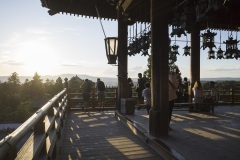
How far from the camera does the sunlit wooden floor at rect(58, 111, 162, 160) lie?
5133mm

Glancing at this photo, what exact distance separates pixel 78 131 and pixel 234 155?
15.1 ft

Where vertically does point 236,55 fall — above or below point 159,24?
below

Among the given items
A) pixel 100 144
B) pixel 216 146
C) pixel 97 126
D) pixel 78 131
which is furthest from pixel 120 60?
pixel 216 146

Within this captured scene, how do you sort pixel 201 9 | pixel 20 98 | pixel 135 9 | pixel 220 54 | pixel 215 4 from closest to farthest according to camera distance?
pixel 215 4 < pixel 201 9 < pixel 135 9 < pixel 220 54 < pixel 20 98

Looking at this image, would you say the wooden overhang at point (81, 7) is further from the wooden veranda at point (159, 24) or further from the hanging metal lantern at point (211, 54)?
the hanging metal lantern at point (211, 54)

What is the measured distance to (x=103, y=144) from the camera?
6043mm

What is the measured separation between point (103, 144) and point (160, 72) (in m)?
2.29

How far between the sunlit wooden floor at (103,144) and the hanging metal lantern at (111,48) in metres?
2.40

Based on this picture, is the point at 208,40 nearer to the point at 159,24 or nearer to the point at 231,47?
the point at 159,24

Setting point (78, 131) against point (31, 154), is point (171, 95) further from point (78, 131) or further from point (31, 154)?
point (31, 154)

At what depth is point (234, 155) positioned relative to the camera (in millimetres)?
4664

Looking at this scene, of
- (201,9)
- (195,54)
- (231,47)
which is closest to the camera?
(201,9)

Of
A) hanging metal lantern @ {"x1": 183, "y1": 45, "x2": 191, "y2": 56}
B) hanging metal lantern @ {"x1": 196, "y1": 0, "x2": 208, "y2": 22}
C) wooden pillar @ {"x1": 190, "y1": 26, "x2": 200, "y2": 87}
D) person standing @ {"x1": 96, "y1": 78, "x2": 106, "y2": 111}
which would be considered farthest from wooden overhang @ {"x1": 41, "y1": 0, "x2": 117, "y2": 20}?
hanging metal lantern @ {"x1": 196, "y1": 0, "x2": 208, "y2": 22}

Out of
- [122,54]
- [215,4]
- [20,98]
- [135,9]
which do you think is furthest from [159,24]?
[20,98]
